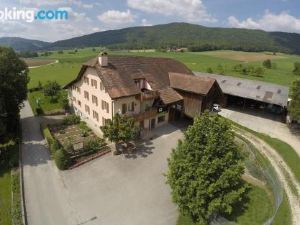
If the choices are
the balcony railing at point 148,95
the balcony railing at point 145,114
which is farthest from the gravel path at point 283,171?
the balcony railing at point 148,95

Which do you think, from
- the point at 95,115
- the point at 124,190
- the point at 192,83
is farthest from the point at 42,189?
the point at 192,83

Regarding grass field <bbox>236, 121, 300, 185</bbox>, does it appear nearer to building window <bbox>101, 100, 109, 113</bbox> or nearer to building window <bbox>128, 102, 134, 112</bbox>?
building window <bbox>128, 102, 134, 112</bbox>

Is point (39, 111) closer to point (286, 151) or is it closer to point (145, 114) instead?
point (145, 114)

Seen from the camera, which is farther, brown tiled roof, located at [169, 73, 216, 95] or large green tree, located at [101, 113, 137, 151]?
brown tiled roof, located at [169, 73, 216, 95]

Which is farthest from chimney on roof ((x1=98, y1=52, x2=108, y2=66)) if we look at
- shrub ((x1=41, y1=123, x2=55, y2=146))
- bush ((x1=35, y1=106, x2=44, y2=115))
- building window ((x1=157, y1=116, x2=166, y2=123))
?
bush ((x1=35, y1=106, x2=44, y2=115))

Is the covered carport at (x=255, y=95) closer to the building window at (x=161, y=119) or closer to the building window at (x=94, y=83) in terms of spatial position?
the building window at (x=161, y=119)
